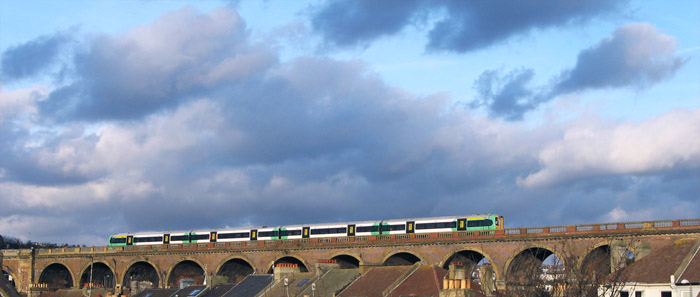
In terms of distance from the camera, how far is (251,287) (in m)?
79.4

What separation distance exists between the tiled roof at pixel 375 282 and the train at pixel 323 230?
3668cm

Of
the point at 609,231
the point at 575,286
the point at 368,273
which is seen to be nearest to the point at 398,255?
the point at 609,231

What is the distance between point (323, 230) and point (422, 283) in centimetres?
5633

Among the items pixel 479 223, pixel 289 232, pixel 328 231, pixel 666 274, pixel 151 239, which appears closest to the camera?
pixel 666 274

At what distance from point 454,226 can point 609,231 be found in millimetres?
21676

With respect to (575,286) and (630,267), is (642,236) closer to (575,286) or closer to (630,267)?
(630,267)

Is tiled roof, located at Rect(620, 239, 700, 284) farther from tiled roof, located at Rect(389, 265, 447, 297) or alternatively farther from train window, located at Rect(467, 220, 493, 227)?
train window, located at Rect(467, 220, 493, 227)

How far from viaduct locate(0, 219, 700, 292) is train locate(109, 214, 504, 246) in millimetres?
1809

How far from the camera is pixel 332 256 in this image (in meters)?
116

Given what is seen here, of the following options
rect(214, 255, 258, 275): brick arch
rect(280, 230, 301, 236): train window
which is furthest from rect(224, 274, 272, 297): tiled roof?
rect(214, 255, 258, 275): brick arch

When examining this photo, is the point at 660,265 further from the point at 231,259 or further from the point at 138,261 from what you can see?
the point at 138,261

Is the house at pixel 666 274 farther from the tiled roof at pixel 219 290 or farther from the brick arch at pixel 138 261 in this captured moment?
the brick arch at pixel 138 261

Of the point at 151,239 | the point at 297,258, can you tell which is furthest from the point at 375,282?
the point at 151,239

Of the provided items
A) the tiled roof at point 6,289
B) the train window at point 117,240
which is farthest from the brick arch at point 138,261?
the tiled roof at point 6,289
